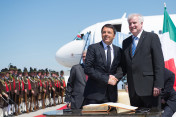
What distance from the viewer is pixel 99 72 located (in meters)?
2.51

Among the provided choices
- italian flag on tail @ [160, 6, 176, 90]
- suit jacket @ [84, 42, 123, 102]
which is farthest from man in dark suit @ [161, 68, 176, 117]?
italian flag on tail @ [160, 6, 176, 90]

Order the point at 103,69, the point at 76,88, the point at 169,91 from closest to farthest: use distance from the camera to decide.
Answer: the point at 103,69 < the point at 169,91 < the point at 76,88

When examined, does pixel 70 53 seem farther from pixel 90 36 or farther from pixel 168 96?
pixel 168 96

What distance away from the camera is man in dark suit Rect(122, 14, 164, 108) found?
95.0 inches

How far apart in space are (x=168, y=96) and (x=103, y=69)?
0.98 m

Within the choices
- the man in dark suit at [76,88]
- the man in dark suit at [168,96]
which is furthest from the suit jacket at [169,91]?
the man in dark suit at [76,88]

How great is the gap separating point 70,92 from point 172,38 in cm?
423

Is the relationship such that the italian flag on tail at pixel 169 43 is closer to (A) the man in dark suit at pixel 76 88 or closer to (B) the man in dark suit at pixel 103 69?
(A) the man in dark suit at pixel 76 88

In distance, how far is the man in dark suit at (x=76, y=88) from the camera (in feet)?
13.4

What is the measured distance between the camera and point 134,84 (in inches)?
97.8

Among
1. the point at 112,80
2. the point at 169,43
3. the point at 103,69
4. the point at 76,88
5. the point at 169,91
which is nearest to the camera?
the point at 112,80

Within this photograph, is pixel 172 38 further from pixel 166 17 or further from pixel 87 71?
A: pixel 87 71

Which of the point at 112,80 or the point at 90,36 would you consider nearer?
the point at 112,80

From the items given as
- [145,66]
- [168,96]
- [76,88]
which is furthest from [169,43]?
[145,66]
